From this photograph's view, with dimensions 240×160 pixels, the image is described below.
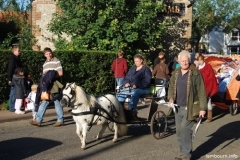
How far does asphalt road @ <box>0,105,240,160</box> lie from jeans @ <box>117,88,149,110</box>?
2.49 feet

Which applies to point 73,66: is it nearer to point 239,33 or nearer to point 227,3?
point 227,3

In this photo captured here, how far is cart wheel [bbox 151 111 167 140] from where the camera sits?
967cm

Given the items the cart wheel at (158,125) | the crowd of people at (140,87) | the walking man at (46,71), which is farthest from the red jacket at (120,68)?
the cart wheel at (158,125)

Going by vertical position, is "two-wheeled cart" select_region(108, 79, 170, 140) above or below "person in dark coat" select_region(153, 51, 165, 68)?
below

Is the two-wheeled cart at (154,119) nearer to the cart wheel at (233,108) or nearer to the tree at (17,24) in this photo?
the cart wheel at (233,108)

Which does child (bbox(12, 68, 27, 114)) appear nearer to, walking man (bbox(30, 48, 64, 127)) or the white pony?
walking man (bbox(30, 48, 64, 127))

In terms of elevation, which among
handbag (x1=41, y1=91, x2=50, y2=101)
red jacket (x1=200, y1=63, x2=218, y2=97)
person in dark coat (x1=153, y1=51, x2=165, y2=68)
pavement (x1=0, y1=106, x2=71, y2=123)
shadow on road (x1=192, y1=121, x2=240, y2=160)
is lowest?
shadow on road (x1=192, y1=121, x2=240, y2=160)

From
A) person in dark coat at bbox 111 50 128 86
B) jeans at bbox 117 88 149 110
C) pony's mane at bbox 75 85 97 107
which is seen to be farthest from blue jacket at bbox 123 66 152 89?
person in dark coat at bbox 111 50 128 86

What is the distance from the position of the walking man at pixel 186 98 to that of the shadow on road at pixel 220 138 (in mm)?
784

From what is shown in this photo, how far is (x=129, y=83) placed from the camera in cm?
1002

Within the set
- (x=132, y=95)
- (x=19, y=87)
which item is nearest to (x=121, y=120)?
Answer: (x=132, y=95)

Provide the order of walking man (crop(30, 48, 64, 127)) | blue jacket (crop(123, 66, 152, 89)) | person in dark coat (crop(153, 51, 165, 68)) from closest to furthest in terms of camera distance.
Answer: blue jacket (crop(123, 66, 152, 89)) < walking man (crop(30, 48, 64, 127)) < person in dark coat (crop(153, 51, 165, 68))

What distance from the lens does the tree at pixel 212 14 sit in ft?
161

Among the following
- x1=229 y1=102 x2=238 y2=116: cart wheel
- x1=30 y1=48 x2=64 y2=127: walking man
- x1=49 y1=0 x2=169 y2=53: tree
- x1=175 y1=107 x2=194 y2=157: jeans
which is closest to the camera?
x1=175 y1=107 x2=194 y2=157: jeans
